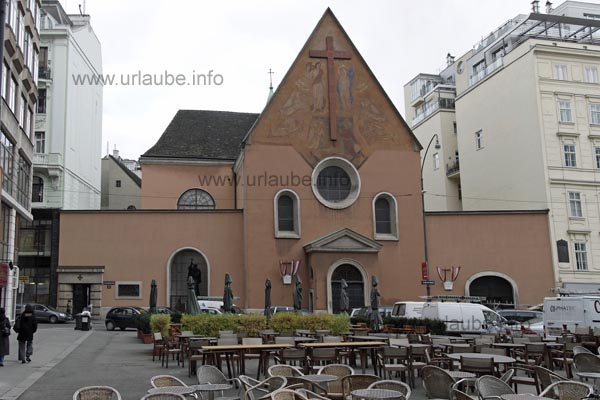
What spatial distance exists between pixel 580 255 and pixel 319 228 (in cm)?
1708

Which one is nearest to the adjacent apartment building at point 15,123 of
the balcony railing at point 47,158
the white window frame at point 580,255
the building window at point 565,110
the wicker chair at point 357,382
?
the balcony railing at point 47,158

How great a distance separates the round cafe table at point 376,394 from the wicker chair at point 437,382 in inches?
44.4

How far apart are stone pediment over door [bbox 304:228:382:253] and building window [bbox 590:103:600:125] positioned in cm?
1824

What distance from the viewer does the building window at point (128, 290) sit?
3797 cm

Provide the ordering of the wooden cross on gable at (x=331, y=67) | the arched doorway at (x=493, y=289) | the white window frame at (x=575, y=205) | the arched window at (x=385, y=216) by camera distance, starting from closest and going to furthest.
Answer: the wooden cross on gable at (x=331, y=67) < the arched window at (x=385, y=216) < the arched doorway at (x=493, y=289) < the white window frame at (x=575, y=205)

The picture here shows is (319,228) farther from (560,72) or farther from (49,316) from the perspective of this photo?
(560,72)

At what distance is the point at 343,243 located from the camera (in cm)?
3697

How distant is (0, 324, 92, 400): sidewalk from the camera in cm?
1405

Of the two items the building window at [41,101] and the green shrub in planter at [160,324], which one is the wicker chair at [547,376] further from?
the building window at [41,101]

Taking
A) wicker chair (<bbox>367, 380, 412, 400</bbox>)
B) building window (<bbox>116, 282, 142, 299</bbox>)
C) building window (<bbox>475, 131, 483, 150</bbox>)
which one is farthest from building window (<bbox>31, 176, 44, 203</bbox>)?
wicker chair (<bbox>367, 380, 412, 400</bbox>)

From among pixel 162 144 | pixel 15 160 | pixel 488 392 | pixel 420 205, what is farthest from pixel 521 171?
pixel 488 392

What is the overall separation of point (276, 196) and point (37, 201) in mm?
17297

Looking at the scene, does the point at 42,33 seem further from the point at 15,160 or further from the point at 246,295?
the point at 246,295

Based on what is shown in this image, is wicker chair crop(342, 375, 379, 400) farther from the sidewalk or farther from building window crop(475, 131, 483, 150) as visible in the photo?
building window crop(475, 131, 483, 150)
